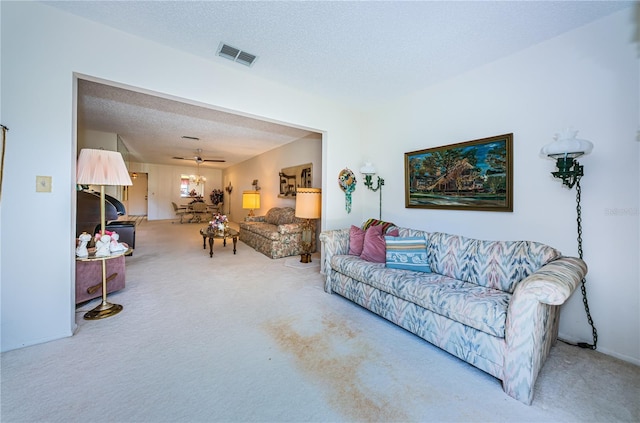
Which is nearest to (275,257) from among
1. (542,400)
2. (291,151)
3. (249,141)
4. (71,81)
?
(291,151)

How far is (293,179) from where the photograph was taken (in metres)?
5.88

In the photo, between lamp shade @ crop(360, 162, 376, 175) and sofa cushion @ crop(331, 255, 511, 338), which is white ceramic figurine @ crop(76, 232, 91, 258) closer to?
sofa cushion @ crop(331, 255, 511, 338)

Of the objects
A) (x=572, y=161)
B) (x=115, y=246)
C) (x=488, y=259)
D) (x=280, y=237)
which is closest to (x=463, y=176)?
(x=572, y=161)

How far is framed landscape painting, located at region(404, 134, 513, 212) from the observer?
8.24 feet

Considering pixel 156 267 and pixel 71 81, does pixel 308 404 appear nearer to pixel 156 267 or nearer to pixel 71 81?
pixel 71 81

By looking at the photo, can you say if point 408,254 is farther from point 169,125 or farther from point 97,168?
point 169,125

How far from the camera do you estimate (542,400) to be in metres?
1.49

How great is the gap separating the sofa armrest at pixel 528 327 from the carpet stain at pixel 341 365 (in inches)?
28.6

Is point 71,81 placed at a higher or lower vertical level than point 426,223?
higher

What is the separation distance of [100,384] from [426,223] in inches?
133

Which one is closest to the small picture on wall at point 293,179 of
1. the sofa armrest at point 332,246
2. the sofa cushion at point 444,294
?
the sofa armrest at point 332,246

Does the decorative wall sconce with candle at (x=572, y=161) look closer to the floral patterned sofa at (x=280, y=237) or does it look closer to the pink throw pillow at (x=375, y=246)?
the pink throw pillow at (x=375, y=246)


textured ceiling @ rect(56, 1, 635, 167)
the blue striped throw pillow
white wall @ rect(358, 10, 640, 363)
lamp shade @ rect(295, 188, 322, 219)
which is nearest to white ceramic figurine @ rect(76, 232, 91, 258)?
textured ceiling @ rect(56, 1, 635, 167)

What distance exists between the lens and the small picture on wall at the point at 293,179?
539cm
